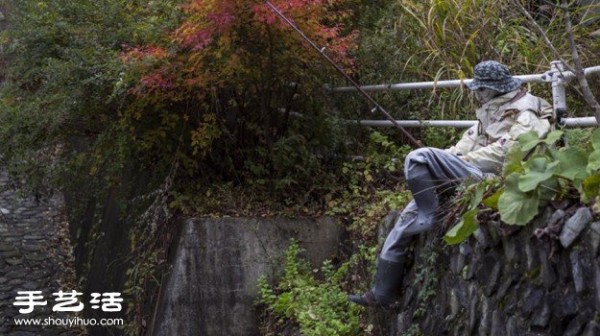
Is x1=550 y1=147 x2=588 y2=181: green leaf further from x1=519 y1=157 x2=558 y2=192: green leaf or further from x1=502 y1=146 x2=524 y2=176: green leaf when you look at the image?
x1=502 y1=146 x2=524 y2=176: green leaf

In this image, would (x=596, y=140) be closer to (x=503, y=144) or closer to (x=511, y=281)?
(x=511, y=281)

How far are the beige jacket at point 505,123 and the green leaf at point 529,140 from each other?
0.27 metres

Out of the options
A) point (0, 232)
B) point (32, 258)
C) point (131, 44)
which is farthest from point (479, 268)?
point (0, 232)

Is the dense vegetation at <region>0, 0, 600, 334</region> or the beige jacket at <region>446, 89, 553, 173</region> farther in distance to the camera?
the dense vegetation at <region>0, 0, 600, 334</region>

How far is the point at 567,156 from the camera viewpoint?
4770 mm

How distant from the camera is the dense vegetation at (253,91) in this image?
8109mm

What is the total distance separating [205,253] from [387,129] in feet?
6.71

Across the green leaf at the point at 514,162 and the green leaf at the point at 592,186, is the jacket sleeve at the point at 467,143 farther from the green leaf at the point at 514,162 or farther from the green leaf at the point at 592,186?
the green leaf at the point at 592,186

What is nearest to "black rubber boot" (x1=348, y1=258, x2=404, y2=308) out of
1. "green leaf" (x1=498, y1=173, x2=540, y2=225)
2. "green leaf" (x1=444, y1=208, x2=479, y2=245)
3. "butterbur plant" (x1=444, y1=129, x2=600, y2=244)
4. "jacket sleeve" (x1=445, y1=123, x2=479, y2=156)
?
"jacket sleeve" (x1=445, y1=123, x2=479, y2=156)

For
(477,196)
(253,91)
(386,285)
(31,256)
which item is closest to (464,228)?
(477,196)

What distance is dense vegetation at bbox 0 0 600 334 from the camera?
26.6 feet

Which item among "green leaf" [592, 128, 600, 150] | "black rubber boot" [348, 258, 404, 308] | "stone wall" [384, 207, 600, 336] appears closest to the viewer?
"stone wall" [384, 207, 600, 336]

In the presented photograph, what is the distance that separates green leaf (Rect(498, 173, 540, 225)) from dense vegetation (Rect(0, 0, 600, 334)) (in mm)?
3008

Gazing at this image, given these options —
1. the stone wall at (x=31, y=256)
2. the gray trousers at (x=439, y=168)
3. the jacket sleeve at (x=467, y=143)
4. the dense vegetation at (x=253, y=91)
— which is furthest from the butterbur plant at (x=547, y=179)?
the stone wall at (x=31, y=256)
